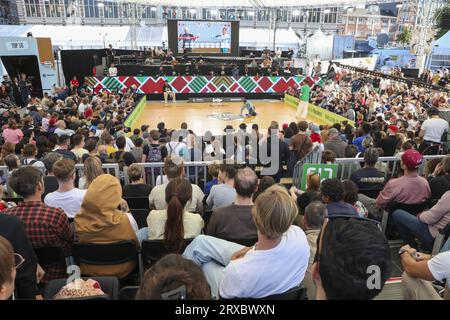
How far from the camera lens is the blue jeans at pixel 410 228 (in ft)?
11.9

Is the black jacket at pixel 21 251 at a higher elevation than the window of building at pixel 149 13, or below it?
below

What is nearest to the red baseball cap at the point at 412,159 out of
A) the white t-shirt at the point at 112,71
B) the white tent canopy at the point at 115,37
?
the white t-shirt at the point at 112,71

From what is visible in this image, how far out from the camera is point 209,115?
16.0 meters

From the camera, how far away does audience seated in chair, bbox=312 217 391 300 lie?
1.27m

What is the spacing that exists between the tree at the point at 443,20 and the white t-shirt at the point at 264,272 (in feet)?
95.0

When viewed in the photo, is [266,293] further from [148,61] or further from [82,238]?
[148,61]

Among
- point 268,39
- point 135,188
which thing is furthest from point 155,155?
point 268,39

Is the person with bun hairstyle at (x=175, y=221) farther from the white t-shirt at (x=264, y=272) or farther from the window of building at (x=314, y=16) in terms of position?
the window of building at (x=314, y=16)

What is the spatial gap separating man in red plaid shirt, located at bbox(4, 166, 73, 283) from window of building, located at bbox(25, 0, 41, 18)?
45786 mm

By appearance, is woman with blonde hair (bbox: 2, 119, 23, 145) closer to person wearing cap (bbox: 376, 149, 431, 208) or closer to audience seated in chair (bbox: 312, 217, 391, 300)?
person wearing cap (bbox: 376, 149, 431, 208)

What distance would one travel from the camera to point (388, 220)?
164 inches

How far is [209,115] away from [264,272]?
567 inches

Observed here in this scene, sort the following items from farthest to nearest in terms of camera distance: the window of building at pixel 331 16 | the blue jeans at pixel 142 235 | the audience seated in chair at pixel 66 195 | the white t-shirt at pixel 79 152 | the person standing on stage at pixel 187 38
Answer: the window of building at pixel 331 16
the person standing on stage at pixel 187 38
the white t-shirt at pixel 79 152
the audience seated in chair at pixel 66 195
the blue jeans at pixel 142 235

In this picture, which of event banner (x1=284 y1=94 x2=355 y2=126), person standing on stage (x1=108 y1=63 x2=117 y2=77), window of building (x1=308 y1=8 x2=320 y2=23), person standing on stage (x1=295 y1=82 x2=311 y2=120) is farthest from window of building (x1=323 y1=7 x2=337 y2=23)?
person standing on stage (x1=108 y1=63 x2=117 y2=77)
